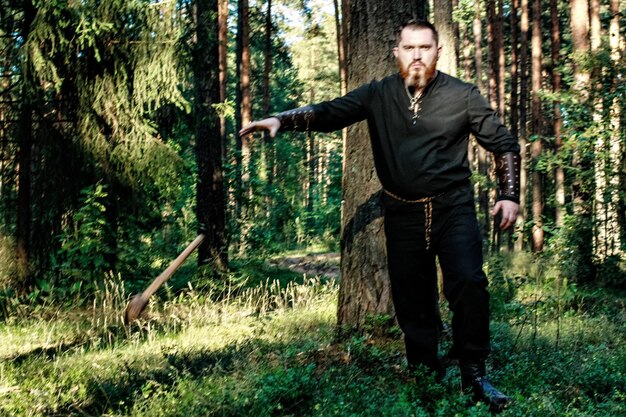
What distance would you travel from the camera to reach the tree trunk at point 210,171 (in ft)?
34.6

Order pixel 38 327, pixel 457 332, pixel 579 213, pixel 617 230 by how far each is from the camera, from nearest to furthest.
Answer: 1. pixel 457 332
2. pixel 38 327
3. pixel 617 230
4. pixel 579 213

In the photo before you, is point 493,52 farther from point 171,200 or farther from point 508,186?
point 508,186

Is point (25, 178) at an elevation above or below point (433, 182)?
above

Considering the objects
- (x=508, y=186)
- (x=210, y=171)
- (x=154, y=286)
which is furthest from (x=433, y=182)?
(x=210, y=171)

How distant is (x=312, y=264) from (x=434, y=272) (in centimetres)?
1163

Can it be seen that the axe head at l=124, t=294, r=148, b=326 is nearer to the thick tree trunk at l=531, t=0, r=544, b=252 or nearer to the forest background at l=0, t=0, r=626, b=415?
the forest background at l=0, t=0, r=626, b=415

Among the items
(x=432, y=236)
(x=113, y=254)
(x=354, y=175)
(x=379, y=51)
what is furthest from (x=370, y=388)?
(x=113, y=254)

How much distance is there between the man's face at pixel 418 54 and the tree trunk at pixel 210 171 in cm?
678

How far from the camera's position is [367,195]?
16.6ft

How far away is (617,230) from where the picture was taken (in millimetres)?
9797

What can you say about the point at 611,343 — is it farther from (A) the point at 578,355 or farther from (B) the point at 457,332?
(B) the point at 457,332

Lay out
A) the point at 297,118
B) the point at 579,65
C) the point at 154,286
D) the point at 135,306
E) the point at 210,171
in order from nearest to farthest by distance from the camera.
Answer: the point at 297,118 → the point at 154,286 → the point at 135,306 → the point at 579,65 → the point at 210,171

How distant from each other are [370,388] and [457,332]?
68 centimetres

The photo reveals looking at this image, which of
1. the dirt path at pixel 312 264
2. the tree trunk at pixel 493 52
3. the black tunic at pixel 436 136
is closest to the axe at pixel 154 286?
the black tunic at pixel 436 136
